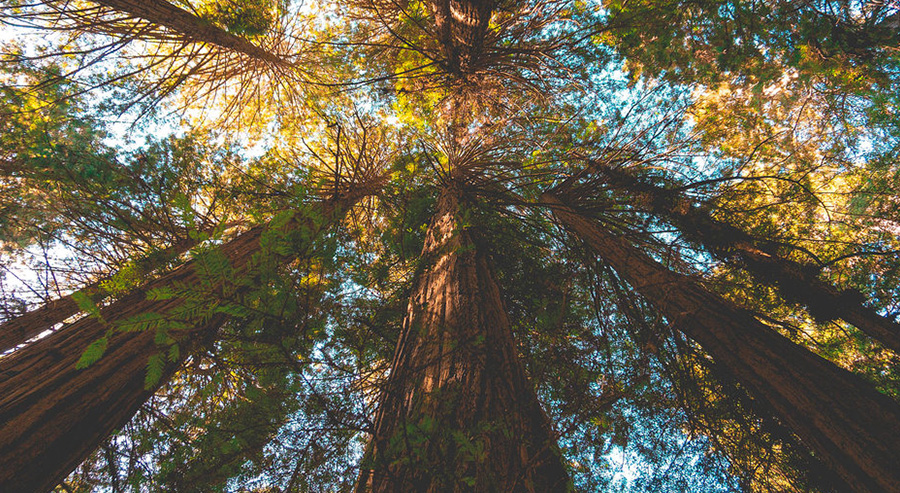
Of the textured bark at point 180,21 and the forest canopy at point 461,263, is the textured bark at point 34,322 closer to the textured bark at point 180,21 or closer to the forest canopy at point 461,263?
the forest canopy at point 461,263

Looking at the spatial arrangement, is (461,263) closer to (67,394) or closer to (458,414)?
(458,414)

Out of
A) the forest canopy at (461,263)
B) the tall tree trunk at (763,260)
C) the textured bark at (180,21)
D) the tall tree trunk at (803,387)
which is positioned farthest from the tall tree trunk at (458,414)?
the textured bark at (180,21)

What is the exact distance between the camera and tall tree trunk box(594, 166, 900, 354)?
7.23 ft

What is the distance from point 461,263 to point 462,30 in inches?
166

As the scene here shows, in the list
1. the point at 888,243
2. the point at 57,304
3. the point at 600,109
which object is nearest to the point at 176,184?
the point at 57,304

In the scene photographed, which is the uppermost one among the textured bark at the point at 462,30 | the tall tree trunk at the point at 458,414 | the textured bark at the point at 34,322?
the textured bark at the point at 462,30

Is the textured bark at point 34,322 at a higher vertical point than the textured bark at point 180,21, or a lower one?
lower

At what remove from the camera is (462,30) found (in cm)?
464

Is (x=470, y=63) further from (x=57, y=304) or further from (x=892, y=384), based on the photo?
(x=892, y=384)

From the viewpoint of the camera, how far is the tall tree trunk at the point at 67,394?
1309 millimetres

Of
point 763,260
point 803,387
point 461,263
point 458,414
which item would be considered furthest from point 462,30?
point 803,387

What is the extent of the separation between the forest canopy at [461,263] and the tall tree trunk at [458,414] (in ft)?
0.06

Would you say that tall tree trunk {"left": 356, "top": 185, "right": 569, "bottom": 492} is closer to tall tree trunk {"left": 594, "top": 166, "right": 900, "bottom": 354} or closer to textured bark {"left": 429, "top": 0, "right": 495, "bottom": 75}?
tall tree trunk {"left": 594, "top": 166, "right": 900, "bottom": 354}

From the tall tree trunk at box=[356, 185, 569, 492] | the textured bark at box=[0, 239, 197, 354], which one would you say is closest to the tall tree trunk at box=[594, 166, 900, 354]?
the tall tree trunk at box=[356, 185, 569, 492]
